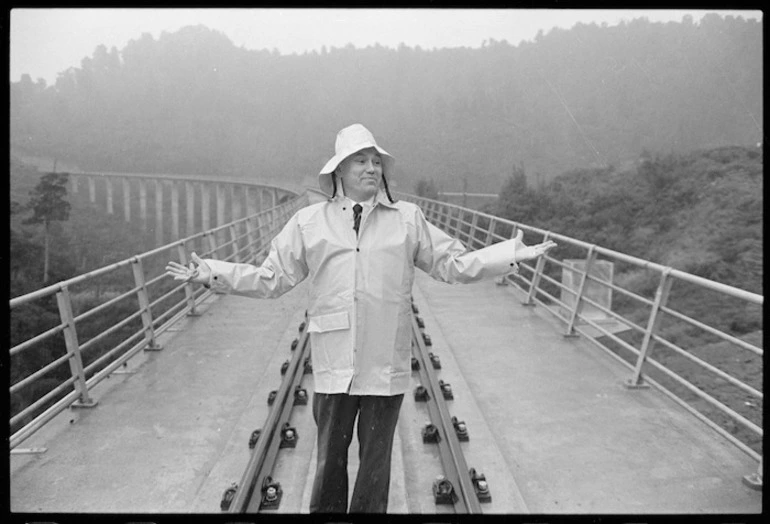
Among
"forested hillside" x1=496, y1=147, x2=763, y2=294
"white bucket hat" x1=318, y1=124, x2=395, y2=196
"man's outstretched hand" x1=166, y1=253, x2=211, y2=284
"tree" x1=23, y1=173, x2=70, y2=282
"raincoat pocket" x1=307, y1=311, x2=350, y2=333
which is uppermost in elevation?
"white bucket hat" x1=318, y1=124, x2=395, y2=196

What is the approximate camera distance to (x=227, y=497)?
353 cm

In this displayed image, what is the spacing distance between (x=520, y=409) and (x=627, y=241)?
34455 mm

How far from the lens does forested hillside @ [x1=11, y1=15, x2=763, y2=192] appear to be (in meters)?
78.6

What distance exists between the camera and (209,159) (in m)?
123

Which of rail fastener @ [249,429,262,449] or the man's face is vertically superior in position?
the man's face

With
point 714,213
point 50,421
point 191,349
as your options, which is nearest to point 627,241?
point 714,213

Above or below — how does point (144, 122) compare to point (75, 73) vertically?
below

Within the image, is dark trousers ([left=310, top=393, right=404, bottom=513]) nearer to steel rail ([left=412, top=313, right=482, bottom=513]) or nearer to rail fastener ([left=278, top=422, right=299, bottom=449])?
steel rail ([left=412, top=313, right=482, bottom=513])

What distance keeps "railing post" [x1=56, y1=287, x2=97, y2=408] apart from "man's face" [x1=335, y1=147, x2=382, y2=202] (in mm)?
3349

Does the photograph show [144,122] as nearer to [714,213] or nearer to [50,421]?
[714,213]

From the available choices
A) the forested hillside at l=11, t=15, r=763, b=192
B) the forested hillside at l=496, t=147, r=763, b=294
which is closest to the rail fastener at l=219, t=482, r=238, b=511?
the forested hillside at l=496, t=147, r=763, b=294

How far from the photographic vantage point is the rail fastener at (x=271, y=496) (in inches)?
141

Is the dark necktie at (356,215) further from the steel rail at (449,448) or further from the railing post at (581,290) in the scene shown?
the railing post at (581,290)

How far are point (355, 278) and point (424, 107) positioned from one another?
3514 inches
